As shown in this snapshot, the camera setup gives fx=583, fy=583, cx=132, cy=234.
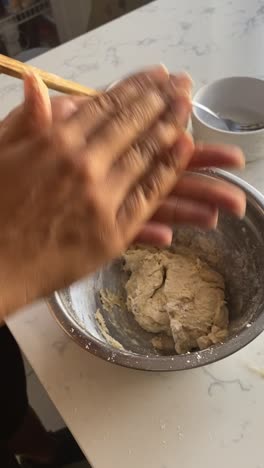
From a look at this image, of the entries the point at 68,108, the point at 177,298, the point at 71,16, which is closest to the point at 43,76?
the point at 68,108

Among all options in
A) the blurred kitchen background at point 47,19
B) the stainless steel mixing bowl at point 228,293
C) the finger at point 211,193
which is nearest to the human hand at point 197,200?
the finger at point 211,193

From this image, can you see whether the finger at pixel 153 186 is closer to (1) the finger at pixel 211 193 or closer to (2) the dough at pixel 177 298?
(1) the finger at pixel 211 193

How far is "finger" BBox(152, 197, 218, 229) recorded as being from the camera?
22.9 inches

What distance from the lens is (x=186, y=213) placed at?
592 millimetres

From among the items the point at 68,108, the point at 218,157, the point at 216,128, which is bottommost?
the point at 216,128

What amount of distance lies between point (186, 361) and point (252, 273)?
0.58 feet

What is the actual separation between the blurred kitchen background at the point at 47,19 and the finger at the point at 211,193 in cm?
135

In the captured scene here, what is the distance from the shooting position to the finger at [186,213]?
582 mm

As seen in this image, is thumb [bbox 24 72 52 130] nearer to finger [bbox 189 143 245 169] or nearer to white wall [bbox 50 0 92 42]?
finger [bbox 189 143 245 169]

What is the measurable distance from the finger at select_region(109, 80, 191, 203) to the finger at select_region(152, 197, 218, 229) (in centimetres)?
8

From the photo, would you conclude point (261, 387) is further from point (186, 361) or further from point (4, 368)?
point (4, 368)

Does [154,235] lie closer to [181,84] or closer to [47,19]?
[181,84]

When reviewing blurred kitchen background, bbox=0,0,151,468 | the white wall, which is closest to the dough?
blurred kitchen background, bbox=0,0,151,468

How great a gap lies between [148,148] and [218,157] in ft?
0.34
